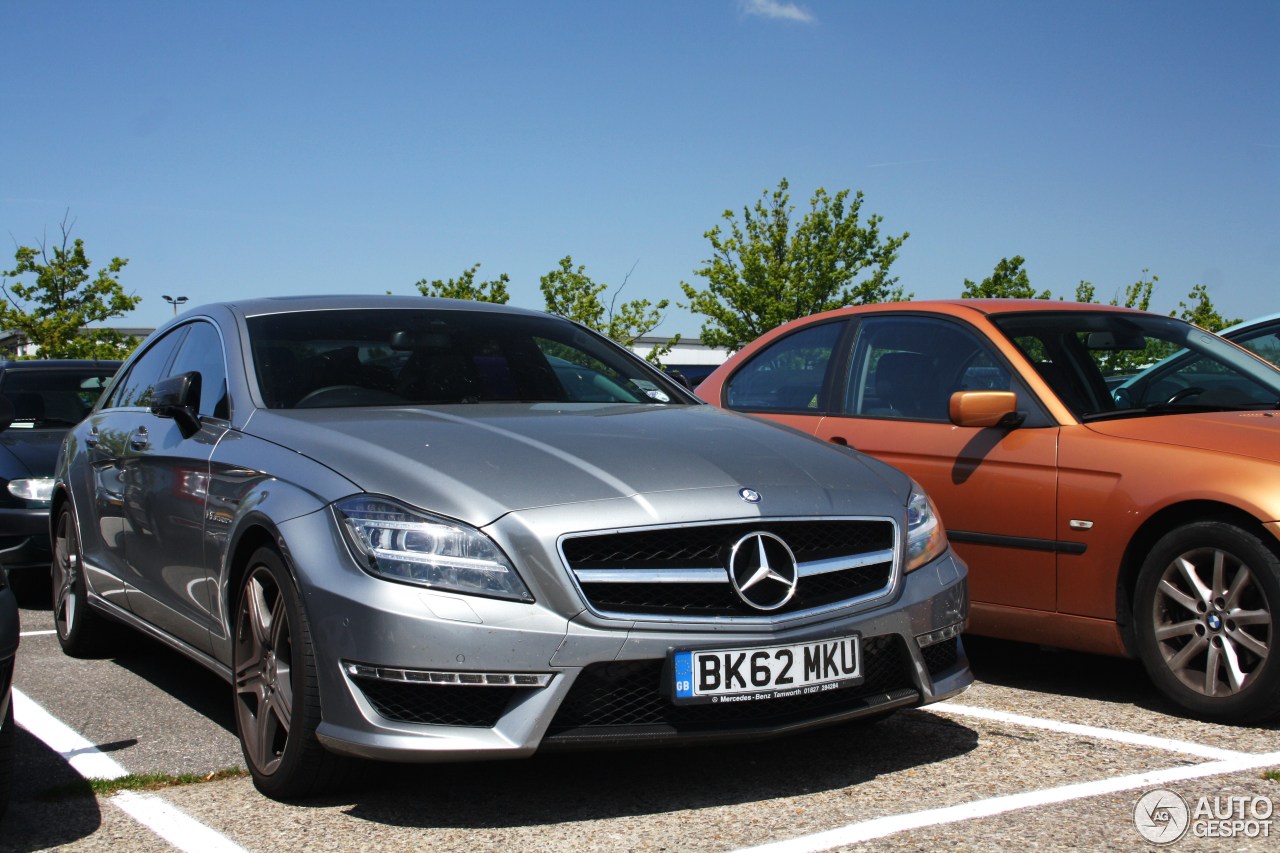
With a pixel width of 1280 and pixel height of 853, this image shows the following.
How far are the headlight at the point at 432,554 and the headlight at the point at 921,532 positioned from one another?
4.09 feet

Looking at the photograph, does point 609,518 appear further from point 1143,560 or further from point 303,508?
point 1143,560

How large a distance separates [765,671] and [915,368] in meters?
2.70

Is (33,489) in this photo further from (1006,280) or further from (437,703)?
(1006,280)

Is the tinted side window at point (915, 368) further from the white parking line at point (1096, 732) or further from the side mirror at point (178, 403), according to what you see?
the side mirror at point (178, 403)

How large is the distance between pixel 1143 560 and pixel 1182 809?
1472 millimetres

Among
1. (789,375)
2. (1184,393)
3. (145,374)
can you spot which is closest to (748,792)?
(1184,393)

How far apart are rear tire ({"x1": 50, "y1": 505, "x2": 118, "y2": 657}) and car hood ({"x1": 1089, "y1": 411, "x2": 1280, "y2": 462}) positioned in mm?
4323

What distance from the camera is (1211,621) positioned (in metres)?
4.67

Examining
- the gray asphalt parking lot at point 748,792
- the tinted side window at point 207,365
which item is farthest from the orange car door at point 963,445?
the tinted side window at point 207,365

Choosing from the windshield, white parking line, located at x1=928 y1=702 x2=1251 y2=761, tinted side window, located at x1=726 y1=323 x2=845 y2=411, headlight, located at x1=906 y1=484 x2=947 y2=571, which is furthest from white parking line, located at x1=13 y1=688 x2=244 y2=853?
the windshield

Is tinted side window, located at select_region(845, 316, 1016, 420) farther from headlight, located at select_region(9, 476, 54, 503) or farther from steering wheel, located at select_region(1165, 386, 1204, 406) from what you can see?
headlight, located at select_region(9, 476, 54, 503)

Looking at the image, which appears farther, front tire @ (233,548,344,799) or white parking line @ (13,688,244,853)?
front tire @ (233,548,344,799)

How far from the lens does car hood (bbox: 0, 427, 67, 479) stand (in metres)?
8.41

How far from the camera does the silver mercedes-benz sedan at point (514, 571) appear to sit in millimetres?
3514
